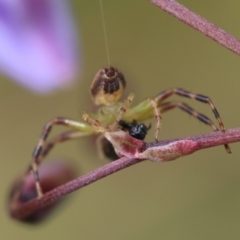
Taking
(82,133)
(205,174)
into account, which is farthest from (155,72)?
(82,133)

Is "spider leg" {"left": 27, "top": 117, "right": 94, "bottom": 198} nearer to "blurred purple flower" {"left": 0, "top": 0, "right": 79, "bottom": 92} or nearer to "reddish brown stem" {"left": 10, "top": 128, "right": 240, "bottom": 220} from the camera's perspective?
"reddish brown stem" {"left": 10, "top": 128, "right": 240, "bottom": 220}

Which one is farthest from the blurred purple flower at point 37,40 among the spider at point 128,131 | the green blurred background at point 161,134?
the spider at point 128,131

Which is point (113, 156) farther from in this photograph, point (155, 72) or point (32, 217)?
point (155, 72)

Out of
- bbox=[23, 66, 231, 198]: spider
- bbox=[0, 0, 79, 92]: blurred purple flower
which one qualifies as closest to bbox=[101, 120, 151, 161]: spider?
bbox=[23, 66, 231, 198]: spider

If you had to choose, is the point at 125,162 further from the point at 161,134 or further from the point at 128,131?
the point at 161,134

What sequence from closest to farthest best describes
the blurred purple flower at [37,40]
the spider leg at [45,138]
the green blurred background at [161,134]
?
the spider leg at [45,138] < the blurred purple flower at [37,40] < the green blurred background at [161,134]

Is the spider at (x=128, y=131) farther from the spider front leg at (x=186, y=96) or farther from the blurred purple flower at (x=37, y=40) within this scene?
the blurred purple flower at (x=37, y=40)
